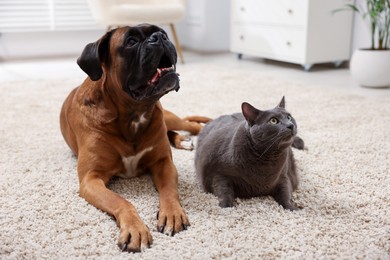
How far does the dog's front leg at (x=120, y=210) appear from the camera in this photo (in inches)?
51.3

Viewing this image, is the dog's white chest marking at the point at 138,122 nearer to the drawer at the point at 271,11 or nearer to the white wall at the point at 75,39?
the drawer at the point at 271,11

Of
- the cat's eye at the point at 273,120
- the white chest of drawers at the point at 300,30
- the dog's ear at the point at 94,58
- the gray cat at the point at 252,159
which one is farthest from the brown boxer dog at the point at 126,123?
the white chest of drawers at the point at 300,30

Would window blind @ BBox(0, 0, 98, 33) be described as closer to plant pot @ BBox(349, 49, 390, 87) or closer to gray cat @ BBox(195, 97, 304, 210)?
plant pot @ BBox(349, 49, 390, 87)

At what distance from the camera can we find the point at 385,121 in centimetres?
262

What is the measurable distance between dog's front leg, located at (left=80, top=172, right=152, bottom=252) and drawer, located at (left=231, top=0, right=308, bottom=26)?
3.12m

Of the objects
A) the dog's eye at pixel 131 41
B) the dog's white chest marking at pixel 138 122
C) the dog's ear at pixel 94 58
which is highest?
the dog's eye at pixel 131 41

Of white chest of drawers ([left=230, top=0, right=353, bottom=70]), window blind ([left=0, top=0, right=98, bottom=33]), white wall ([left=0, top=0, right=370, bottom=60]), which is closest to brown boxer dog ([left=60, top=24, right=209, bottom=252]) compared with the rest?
white chest of drawers ([left=230, top=0, right=353, bottom=70])

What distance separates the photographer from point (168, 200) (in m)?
1.51

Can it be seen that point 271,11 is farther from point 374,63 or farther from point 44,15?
point 44,15

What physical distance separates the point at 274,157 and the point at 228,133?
245mm

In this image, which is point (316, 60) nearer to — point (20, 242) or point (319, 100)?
point (319, 100)

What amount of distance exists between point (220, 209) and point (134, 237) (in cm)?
34

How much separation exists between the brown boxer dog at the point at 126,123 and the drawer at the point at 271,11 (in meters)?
2.88

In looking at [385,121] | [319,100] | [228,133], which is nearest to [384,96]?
[319,100]
